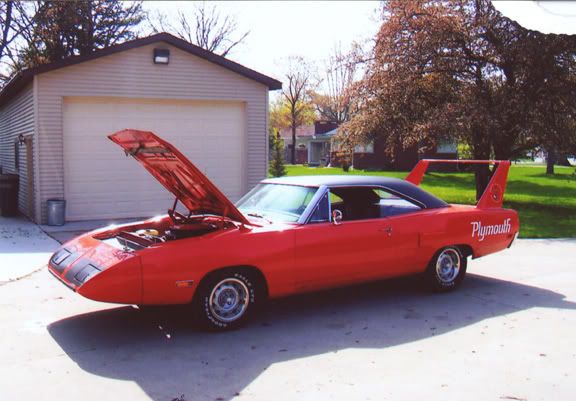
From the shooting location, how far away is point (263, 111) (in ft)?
46.5

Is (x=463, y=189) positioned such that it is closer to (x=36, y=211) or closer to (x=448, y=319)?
(x=36, y=211)

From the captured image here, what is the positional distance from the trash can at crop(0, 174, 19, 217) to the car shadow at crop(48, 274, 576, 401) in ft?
31.9

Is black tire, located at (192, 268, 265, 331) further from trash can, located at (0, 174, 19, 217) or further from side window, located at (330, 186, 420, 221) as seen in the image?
trash can, located at (0, 174, 19, 217)

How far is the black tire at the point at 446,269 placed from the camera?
661 centimetres

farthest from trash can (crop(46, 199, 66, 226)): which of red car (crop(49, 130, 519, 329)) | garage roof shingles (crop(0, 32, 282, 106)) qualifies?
red car (crop(49, 130, 519, 329))

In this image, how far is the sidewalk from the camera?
781 centimetres

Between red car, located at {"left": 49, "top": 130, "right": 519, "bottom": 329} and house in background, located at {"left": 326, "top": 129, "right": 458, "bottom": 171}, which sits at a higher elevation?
house in background, located at {"left": 326, "top": 129, "right": 458, "bottom": 171}

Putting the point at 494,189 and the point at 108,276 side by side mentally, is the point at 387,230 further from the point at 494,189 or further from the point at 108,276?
the point at 108,276

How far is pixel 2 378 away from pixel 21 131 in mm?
11430

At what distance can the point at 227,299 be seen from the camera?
525 centimetres

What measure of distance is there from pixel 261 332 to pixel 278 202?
1.61 metres

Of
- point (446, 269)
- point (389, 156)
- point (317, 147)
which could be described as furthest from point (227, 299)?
point (317, 147)

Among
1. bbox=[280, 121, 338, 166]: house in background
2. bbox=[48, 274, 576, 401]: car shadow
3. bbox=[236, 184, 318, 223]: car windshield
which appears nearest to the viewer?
bbox=[48, 274, 576, 401]: car shadow

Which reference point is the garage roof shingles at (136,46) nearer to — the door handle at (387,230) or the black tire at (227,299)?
the door handle at (387,230)
